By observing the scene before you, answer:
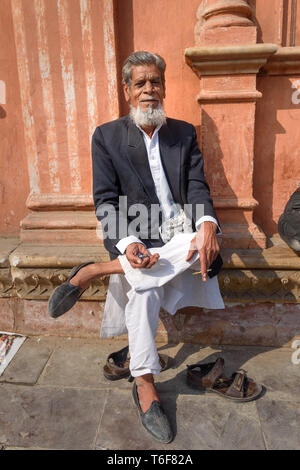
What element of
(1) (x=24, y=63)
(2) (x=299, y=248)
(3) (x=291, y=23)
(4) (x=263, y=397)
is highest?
(3) (x=291, y=23)

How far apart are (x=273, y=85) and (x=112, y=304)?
1899 mm

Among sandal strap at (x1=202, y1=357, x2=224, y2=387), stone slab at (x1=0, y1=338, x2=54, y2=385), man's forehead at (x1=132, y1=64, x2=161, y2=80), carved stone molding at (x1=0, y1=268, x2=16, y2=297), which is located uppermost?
man's forehead at (x1=132, y1=64, x2=161, y2=80)

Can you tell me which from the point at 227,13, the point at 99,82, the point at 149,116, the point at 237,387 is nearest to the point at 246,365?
the point at 237,387

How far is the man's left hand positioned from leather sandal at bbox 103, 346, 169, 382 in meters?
0.77

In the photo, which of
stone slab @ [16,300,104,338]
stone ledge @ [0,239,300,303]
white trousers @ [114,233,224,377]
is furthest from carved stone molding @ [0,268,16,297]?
white trousers @ [114,233,224,377]

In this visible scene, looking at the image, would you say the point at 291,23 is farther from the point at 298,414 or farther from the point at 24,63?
the point at 298,414

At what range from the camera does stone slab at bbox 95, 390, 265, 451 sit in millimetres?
1729

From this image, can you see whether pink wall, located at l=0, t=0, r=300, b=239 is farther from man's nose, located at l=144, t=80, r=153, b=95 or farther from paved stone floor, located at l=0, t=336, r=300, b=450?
paved stone floor, located at l=0, t=336, r=300, b=450

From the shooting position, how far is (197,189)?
7.23 ft

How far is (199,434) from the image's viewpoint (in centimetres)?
178

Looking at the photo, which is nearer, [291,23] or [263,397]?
[263,397]

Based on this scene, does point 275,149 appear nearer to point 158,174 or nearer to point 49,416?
point 158,174
